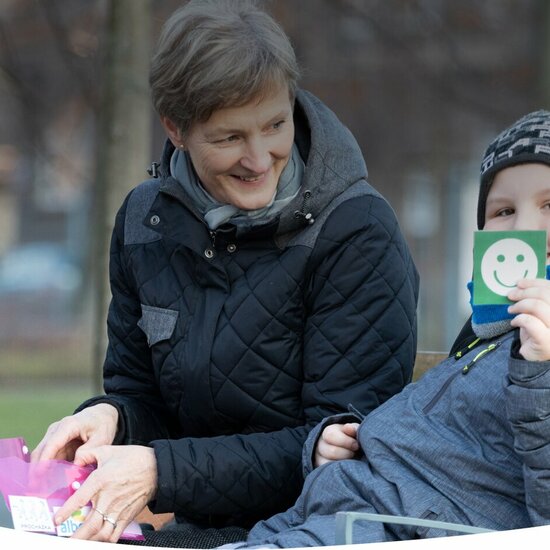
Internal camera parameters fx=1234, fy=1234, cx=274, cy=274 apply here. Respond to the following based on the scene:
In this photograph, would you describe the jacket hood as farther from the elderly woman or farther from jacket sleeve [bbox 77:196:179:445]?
jacket sleeve [bbox 77:196:179:445]

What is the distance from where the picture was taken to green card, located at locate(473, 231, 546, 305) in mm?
1938

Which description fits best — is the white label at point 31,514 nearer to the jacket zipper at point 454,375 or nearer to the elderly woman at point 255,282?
the elderly woman at point 255,282

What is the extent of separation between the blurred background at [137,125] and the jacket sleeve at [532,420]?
130 inches

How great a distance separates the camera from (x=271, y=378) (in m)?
2.58

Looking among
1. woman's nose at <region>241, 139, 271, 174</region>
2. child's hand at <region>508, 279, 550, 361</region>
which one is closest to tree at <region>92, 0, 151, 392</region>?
woman's nose at <region>241, 139, 271, 174</region>

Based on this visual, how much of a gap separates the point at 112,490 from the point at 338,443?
1.41 ft

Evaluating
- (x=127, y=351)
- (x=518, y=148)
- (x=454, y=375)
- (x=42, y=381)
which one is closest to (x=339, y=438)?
(x=454, y=375)

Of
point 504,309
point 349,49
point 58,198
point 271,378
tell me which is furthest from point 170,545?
point 58,198

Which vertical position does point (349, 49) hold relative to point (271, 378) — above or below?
above

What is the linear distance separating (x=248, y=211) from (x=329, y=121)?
0.27 metres

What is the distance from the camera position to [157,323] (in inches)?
105

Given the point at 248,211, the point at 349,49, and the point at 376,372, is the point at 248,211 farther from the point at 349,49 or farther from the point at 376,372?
the point at 349,49

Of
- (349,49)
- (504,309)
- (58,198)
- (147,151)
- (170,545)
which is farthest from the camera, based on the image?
(58,198)

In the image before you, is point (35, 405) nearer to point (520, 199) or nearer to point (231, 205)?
point (231, 205)
